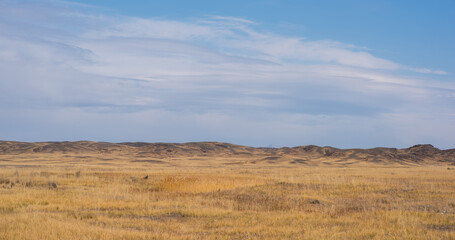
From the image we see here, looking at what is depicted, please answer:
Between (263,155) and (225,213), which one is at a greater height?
(263,155)

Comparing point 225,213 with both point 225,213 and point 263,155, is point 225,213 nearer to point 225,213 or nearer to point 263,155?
point 225,213

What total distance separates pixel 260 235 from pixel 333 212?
4.90 metres

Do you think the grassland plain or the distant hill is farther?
the distant hill

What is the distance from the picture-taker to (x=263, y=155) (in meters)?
102

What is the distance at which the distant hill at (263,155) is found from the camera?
78.9m

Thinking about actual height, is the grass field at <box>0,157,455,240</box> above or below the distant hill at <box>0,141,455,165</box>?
below

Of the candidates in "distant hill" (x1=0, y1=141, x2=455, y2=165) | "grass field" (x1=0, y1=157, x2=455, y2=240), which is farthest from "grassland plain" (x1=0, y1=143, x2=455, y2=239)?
"distant hill" (x1=0, y1=141, x2=455, y2=165)

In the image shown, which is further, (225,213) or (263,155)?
(263,155)

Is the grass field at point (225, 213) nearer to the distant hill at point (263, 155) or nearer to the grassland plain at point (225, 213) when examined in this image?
the grassland plain at point (225, 213)

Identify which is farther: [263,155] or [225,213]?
[263,155]

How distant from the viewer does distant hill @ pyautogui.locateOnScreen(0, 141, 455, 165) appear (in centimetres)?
7894

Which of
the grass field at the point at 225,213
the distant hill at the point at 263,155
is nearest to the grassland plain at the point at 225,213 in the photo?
the grass field at the point at 225,213

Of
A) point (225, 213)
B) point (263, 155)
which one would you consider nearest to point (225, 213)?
point (225, 213)

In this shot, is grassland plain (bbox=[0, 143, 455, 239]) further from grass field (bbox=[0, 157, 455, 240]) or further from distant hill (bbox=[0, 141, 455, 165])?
distant hill (bbox=[0, 141, 455, 165])
